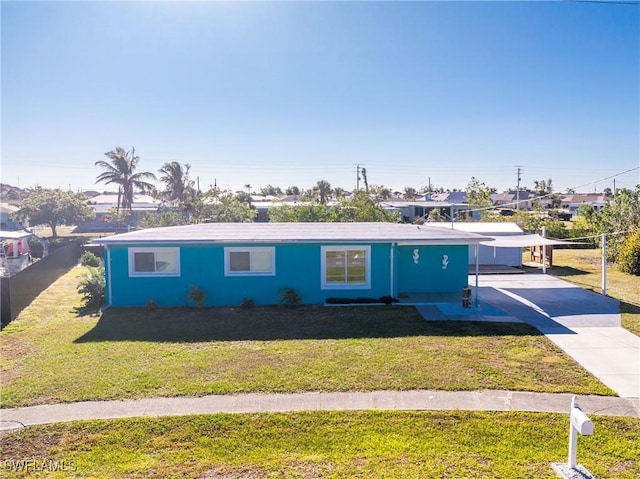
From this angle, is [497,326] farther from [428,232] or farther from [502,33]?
[502,33]

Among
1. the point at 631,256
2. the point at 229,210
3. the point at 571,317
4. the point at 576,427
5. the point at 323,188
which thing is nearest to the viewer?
the point at 576,427

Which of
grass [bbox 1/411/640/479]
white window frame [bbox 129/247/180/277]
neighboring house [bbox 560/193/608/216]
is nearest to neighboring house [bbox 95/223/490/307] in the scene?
white window frame [bbox 129/247/180/277]

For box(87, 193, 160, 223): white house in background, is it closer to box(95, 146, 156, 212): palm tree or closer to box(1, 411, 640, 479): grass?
box(95, 146, 156, 212): palm tree

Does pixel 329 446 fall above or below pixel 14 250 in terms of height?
below

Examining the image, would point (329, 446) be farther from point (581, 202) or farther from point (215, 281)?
point (581, 202)

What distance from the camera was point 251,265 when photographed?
14.1 meters

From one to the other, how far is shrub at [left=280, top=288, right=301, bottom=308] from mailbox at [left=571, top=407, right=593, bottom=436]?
9.46m

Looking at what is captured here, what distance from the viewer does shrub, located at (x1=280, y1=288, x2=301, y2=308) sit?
13.9 meters

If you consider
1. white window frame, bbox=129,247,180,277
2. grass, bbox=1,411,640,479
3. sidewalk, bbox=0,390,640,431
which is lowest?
grass, bbox=1,411,640,479

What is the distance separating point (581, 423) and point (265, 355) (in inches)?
235

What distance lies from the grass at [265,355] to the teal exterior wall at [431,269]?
2254 mm

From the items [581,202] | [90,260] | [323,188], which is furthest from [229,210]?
[581,202]

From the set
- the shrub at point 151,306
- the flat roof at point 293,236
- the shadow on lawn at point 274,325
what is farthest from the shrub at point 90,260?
the shrub at point 151,306

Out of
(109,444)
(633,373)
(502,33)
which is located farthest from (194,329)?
(502,33)
